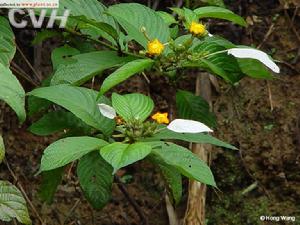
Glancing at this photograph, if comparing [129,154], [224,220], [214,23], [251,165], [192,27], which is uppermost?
[192,27]

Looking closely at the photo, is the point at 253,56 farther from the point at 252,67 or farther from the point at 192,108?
the point at 192,108

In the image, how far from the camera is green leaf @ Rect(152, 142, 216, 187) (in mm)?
938

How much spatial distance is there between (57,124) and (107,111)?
0.20 metres

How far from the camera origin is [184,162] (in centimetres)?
97

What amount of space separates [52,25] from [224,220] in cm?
101

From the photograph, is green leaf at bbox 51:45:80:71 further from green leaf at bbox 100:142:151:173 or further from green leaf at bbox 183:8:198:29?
green leaf at bbox 100:142:151:173

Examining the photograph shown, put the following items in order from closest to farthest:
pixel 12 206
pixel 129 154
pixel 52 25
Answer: pixel 129 154, pixel 12 206, pixel 52 25

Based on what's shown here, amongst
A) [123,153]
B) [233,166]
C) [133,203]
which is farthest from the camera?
[233,166]

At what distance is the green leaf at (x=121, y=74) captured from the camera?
0.99 meters

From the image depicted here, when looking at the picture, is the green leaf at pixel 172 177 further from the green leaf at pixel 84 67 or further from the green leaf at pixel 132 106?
the green leaf at pixel 84 67

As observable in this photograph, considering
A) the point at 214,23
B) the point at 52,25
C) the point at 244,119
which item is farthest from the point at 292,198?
the point at 52,25

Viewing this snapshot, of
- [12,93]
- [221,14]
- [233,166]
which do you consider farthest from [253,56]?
[233,166]

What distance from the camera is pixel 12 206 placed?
42.7 inches

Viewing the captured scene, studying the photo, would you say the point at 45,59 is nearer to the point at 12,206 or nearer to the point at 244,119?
the point at 244,119
